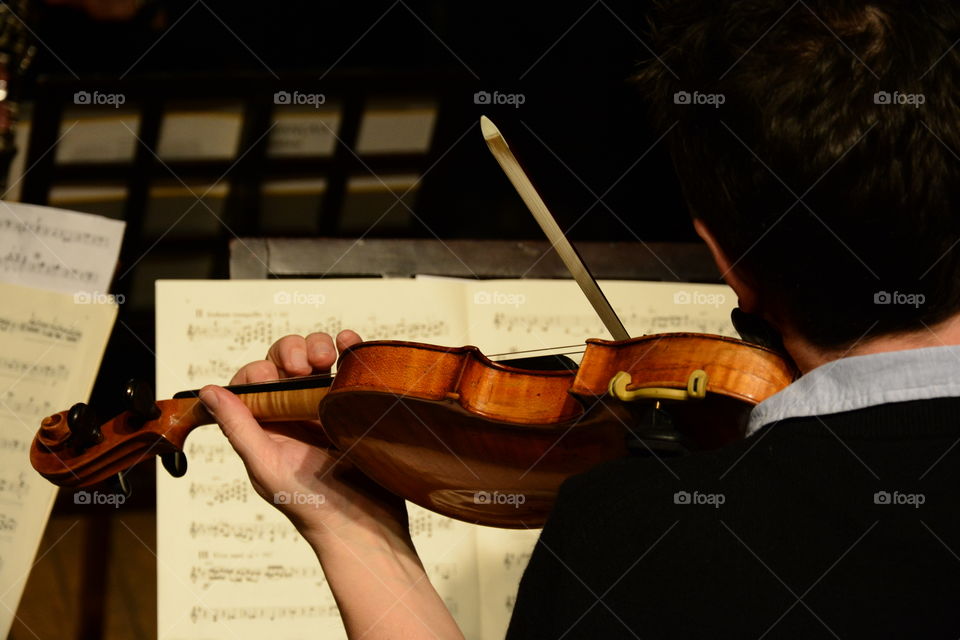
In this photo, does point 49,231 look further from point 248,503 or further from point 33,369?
point 248,503

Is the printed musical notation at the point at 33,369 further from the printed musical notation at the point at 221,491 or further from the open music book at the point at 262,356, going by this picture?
the printed musical notation at the point at 221,491

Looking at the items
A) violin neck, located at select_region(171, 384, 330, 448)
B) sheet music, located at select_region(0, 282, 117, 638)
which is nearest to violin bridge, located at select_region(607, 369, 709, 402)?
violin neck, located at select_region(171, 384, 330, 448)

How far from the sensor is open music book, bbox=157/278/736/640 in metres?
1.27

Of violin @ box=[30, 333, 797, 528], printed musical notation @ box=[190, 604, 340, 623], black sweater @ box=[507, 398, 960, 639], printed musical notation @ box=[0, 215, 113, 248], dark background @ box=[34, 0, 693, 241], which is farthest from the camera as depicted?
dark background @ box=[34, 0, 693, 241]

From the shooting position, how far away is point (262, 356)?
1373mm

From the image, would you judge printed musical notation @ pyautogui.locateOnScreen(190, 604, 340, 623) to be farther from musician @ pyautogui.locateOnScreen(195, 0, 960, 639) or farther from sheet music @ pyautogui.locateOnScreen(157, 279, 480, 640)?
musician @ pyautogui.locateOnScreen(195, 0, 960, 639)

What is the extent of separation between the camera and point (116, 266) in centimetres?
152

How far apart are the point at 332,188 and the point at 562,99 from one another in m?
0.74

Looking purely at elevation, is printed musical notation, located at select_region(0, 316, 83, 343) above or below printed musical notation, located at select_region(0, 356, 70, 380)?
above

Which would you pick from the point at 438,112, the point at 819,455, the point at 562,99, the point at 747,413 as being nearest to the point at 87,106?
the point at 438,112

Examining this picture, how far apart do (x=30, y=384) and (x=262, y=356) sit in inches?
14.1

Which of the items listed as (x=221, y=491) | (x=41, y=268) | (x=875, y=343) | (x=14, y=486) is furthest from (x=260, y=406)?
(x=875, y=343)

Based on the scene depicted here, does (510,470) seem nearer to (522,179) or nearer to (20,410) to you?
(522,179)

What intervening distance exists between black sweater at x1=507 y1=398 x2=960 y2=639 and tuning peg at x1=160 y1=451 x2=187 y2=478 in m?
0.67
